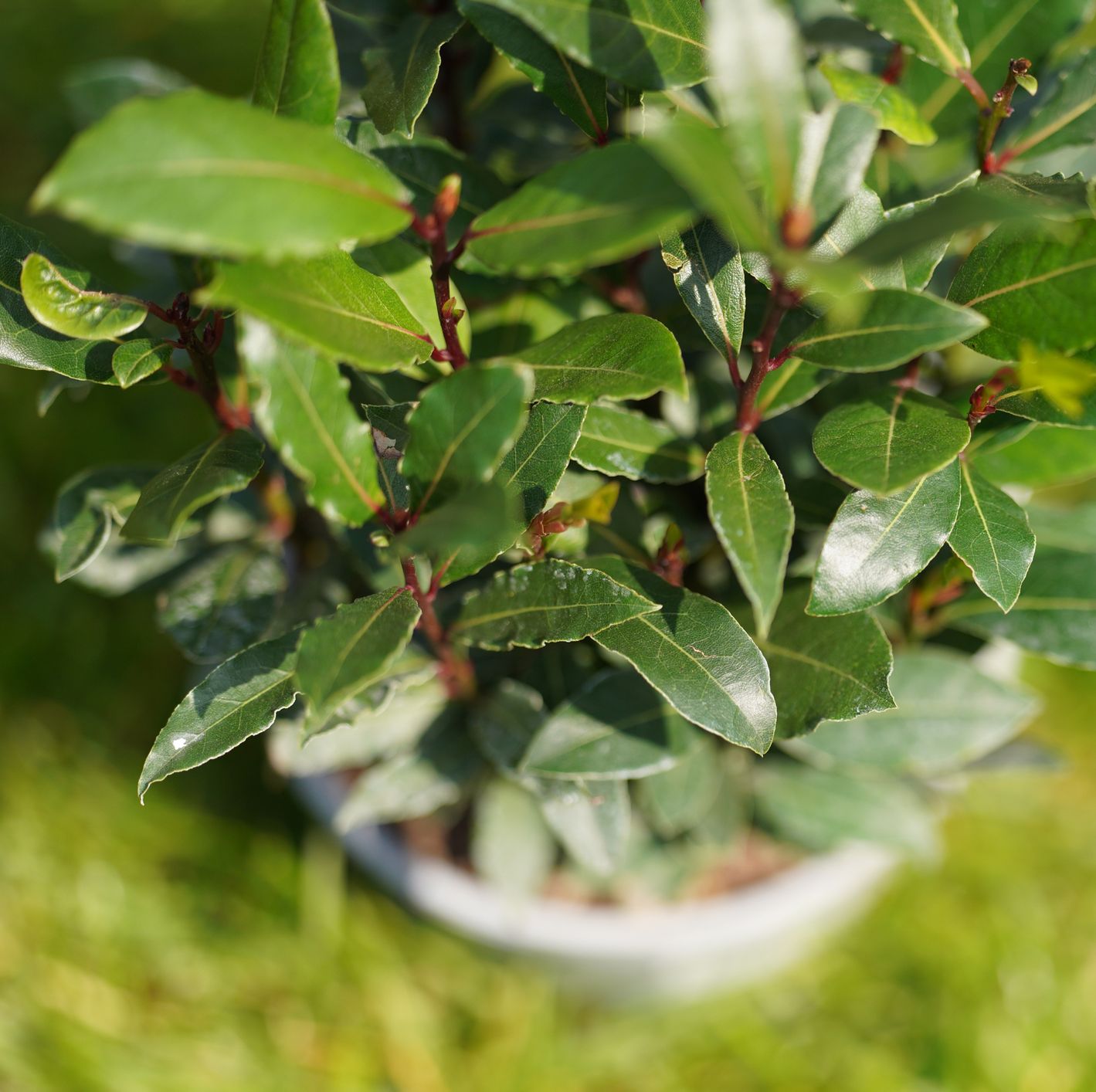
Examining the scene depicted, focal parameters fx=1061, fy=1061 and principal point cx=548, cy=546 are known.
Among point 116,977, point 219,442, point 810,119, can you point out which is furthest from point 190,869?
point 810,119

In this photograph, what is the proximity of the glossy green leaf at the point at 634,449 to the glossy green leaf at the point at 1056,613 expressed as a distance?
33cm

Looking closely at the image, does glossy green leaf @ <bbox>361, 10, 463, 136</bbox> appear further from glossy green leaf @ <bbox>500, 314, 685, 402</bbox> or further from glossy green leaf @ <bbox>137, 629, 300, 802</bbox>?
glossy green leaf @ <bbox>137, 629, 300, 802</bbox>

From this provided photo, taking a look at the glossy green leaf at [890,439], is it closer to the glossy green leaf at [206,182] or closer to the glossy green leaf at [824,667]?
the glossy green leaf at [824,667]

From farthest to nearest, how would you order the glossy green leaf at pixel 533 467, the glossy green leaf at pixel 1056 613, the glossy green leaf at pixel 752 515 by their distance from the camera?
1. the glossy green leaf at pixel 1056 613
2. the glossy green leaf at pixel 533 467
3. the glossy green leaf at pixel 752 515

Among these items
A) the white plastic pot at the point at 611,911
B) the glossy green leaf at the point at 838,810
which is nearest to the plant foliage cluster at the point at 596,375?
the glossy green leaf at the point at 838,810

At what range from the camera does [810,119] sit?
0.54 meters

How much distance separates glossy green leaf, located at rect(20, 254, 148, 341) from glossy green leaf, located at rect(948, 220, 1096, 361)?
0.51 m

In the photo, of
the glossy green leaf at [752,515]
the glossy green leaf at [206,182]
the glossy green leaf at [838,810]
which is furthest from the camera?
the glossy green leaf at [838,810]

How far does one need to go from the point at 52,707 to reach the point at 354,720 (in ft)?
3.88

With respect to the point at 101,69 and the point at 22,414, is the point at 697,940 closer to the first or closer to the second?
the point at 101,69

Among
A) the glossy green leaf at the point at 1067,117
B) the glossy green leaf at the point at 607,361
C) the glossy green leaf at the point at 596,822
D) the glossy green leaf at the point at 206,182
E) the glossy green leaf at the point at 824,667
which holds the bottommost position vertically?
the glossy green leaf at the point at 596,822

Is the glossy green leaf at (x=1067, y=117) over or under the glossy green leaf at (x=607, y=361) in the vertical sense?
over

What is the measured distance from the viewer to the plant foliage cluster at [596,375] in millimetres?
492

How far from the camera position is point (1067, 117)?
0.76 meters
